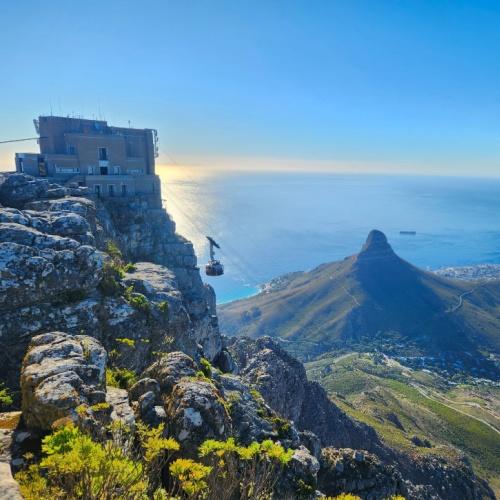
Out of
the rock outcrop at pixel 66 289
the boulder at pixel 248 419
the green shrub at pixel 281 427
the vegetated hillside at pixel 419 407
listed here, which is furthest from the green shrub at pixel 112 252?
the vegetated hillside at pixel 419 407

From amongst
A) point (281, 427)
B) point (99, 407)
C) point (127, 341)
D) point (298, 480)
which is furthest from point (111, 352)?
point (298, 480)

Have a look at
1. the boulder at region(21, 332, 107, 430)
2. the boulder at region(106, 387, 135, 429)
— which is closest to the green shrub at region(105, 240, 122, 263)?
the boulder at region(21, 332, 107, 430)

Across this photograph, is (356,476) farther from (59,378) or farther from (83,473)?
(83,473)

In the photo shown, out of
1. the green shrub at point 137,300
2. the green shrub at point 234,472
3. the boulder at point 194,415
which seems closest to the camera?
the green shrub at point 234,472

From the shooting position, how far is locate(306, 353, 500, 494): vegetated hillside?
7250 centimetres

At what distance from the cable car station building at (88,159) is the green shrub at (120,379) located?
30.0m

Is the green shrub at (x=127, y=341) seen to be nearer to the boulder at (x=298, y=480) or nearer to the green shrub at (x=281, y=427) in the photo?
the green shrub at (x=281, y=427)

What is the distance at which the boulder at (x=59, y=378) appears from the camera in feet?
35.8

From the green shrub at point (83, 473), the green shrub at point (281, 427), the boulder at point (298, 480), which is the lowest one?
the green shrub at point (281, 427)

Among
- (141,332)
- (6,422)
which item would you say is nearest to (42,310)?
(141,332)

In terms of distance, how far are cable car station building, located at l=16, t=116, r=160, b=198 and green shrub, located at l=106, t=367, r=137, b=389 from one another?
2998 cm

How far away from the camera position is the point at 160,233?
4578 cm

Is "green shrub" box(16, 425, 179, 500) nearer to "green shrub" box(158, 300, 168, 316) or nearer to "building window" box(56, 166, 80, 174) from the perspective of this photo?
"green shrub" box(158, 300, 168, 316)

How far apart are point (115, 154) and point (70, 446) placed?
4647cm
